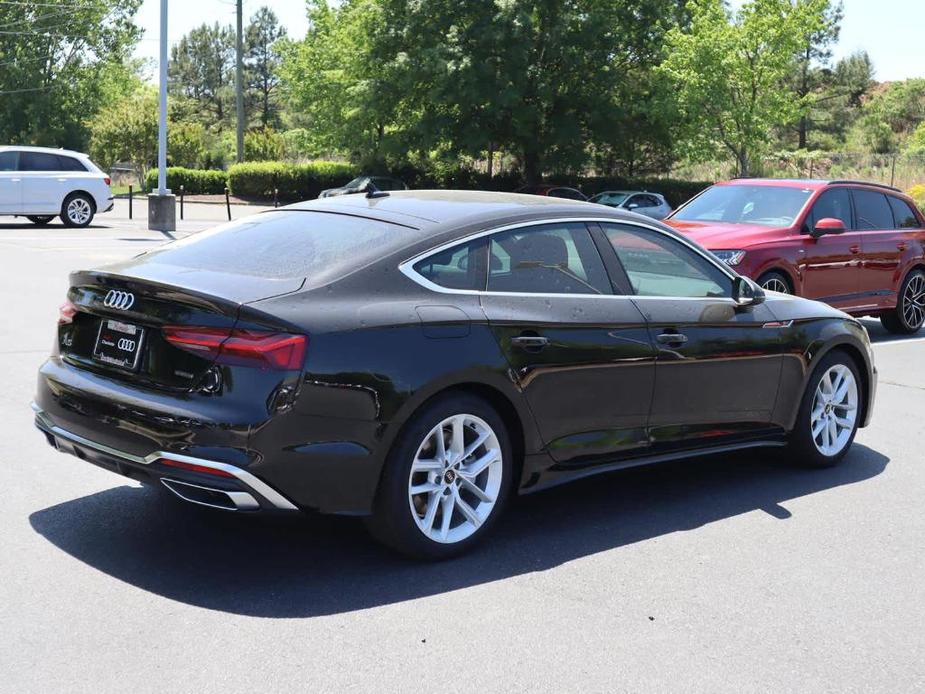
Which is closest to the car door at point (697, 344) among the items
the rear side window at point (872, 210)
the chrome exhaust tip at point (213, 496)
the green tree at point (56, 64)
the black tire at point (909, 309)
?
the chrome exhaust tip at point (213, 496)

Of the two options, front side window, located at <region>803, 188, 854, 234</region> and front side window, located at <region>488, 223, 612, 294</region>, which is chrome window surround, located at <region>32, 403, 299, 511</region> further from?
front side window, located at <region>803, 188, 854, 234</region>

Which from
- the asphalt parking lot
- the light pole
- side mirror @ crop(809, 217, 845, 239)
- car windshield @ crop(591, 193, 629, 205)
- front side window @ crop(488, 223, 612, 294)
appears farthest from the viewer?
car windshield @ crop(591, 193, 629, 205)

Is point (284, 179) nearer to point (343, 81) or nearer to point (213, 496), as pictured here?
point (343, 81)

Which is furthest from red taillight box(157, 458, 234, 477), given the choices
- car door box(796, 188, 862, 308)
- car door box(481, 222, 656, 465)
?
car door box(796, 188, 862, 308)

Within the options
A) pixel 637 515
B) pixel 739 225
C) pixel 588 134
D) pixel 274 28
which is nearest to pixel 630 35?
pixel 588 134

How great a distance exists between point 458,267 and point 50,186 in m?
21.7

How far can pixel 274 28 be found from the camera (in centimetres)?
10806

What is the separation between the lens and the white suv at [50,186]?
24062 mm

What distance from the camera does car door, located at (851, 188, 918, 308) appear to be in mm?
12859

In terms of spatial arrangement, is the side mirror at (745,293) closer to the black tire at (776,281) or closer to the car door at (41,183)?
the black tire at (776,281)

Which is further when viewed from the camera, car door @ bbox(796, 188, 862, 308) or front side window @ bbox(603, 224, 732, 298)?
car door @ bbox(796, 188, 862, 308)

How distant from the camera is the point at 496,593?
4.51m

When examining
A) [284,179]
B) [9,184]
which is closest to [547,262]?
[9,184]

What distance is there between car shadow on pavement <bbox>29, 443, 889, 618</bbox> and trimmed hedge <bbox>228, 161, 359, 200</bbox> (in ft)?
144
